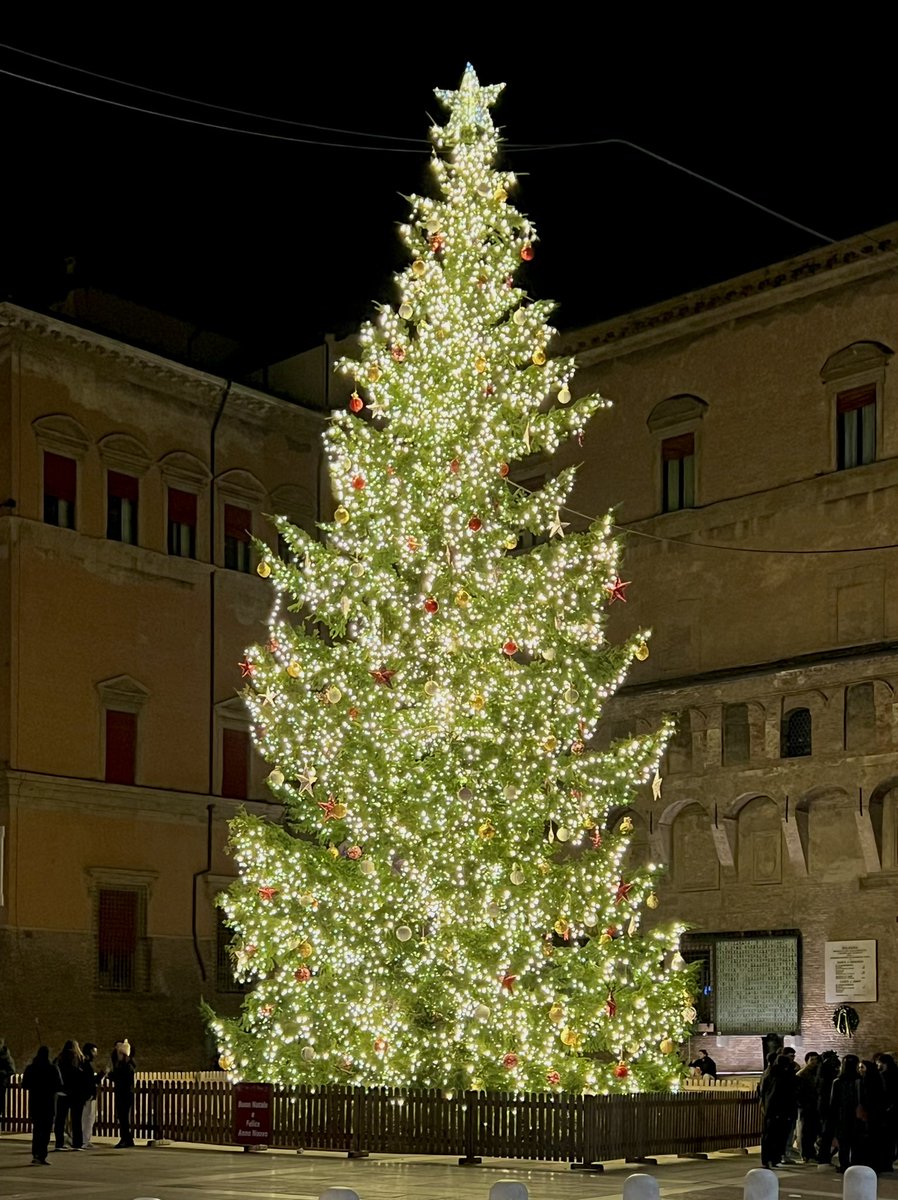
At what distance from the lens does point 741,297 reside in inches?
1341

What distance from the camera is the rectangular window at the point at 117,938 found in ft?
113

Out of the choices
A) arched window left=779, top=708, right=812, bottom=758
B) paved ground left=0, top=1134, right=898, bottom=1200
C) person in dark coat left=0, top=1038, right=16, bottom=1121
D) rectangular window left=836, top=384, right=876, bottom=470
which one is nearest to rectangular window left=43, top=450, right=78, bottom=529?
person in dark coat left=0, top=1038, right=16, bottom=1121

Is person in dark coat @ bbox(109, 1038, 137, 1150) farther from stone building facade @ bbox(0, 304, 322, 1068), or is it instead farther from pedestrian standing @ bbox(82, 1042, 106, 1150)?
stone building facade @ bbox(0, 304, 322, 1068)

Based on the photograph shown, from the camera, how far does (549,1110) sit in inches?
727

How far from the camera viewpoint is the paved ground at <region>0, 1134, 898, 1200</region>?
16062 mm

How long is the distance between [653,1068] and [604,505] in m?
18.1

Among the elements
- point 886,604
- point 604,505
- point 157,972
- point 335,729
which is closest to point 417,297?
point 335,729

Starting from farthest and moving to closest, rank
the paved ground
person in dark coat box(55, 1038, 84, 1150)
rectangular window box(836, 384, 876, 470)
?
rectangular window box(836, 384, 876, 470), person in dark coat box(55, 1038, 84, 1150), the paved ground

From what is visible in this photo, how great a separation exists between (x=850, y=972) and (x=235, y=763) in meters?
14.1

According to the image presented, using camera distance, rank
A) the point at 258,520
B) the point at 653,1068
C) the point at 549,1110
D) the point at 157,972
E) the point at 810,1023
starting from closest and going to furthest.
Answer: the point at 549,1110 → the point at 653,1068 → the point at 810,1023 → the point at 157,972 → the point at 258,520

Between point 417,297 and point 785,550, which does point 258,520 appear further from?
point 417,297

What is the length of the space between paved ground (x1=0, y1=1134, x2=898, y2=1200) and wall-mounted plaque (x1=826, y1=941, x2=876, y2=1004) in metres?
9.60

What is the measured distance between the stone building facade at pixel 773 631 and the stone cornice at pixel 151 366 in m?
8.28

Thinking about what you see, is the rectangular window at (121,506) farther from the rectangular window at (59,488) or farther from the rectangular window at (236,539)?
the rectangular window at (236,539)
